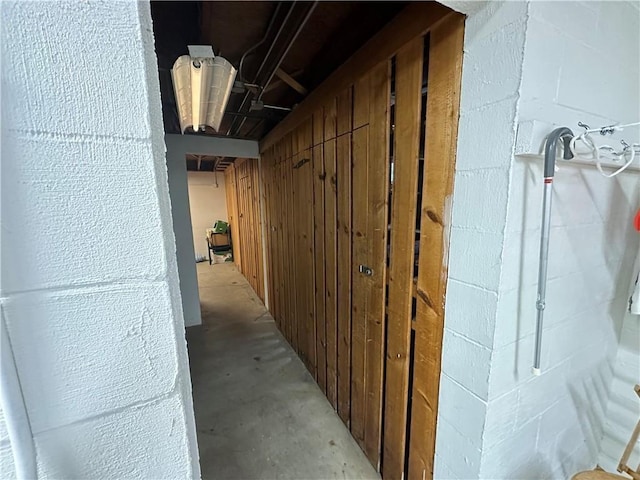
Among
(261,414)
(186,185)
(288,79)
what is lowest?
(261,414)

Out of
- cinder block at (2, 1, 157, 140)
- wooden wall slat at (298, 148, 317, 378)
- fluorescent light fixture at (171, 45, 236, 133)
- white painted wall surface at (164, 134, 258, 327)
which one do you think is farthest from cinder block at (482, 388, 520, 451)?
white painted wall surface at (164, 134, 258, 327)

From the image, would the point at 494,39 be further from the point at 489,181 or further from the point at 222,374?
the point at 222,374

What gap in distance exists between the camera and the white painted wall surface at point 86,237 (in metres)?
0.39

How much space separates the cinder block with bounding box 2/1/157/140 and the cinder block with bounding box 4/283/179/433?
24cm

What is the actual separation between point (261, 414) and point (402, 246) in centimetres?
180

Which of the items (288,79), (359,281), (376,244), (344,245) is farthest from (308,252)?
(288,79)

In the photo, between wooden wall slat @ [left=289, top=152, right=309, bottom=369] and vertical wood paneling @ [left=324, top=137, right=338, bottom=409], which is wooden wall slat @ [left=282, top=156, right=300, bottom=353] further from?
vertical wood paneling @ [left=324, top=137, right=338, bottom=409]

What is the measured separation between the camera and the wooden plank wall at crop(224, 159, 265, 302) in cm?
432

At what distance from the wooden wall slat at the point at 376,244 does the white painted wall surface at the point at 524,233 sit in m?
0.42

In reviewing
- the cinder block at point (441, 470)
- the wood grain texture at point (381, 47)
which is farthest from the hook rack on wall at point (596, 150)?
the cinder block at point (441, 470)

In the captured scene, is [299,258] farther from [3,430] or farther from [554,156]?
[3,430]

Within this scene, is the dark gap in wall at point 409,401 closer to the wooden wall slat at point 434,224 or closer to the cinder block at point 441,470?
the wooden wall slat at point 434,224

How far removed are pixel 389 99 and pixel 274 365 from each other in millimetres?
2572

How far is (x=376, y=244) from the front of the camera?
59.5 inches
